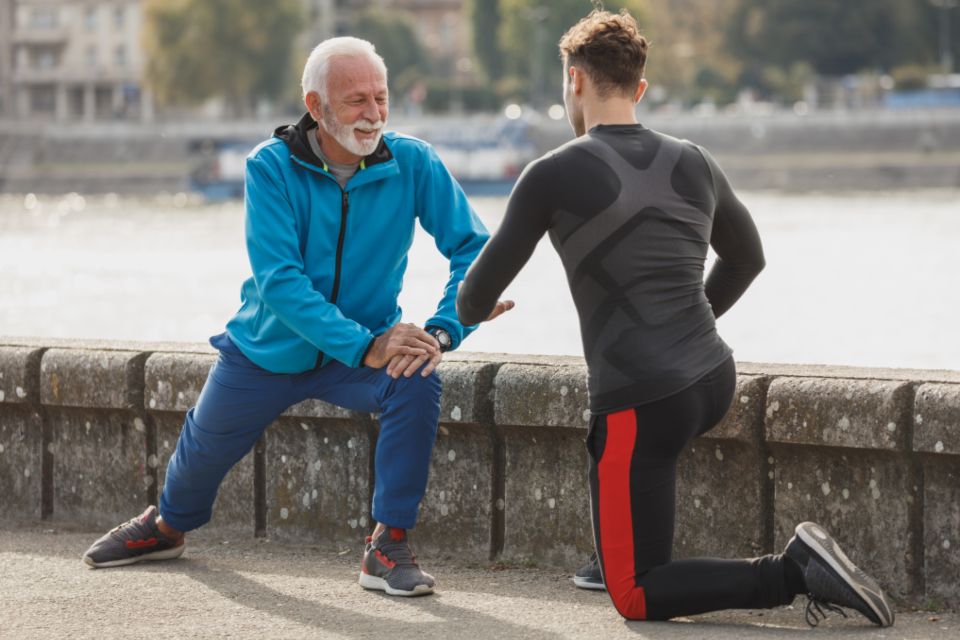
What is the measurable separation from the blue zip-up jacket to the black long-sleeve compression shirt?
0.55m

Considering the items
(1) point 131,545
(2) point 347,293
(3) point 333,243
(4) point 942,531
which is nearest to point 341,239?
(3) point 333,243

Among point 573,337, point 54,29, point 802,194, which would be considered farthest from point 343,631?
point 54,29

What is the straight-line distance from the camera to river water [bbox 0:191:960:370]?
23.3 meters

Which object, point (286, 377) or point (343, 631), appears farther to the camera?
point (286, 377)

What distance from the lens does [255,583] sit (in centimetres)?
409

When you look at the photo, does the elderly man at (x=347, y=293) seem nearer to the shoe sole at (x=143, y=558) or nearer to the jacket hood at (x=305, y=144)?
the jacket hood at (x=305, y=144)

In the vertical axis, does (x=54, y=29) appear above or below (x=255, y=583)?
above

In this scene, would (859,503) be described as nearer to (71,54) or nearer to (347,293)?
(347,293)

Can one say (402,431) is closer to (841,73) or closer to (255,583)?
(255,583)

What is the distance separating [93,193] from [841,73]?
39.5 metres

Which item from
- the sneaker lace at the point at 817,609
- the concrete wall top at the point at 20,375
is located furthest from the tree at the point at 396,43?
the sneaker lace at the point at 817,609

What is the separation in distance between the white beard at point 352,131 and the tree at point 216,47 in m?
80.1

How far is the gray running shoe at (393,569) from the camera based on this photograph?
3.93m

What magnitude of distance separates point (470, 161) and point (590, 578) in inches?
2281
